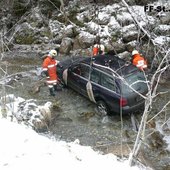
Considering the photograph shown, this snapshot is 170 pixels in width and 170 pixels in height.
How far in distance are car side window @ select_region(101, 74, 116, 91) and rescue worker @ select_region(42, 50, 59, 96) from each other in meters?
2.12

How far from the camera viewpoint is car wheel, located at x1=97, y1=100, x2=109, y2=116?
11219 mm

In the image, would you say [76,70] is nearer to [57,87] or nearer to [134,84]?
[57,87]

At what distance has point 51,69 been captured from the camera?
12.3 m

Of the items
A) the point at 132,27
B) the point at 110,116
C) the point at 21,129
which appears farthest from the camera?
the point at 132,27

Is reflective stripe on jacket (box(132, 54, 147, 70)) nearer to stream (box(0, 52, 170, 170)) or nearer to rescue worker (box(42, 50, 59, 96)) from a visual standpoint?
stream (box(0, 52, 170, 170))

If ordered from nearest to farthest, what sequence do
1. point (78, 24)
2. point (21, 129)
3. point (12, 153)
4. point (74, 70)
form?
1. point (12, 153)
2. point (21, 129)
3. point (74, 70)
4. point (78, 24)

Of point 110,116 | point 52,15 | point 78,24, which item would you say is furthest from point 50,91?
point 52,15

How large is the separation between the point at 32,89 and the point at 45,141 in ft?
20.2

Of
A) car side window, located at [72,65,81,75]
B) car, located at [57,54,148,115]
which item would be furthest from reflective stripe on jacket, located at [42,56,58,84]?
car side window, located at [72,65,81,75]

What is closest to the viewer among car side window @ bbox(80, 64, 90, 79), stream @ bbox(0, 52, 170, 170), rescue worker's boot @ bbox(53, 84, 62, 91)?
stream @ bbox(0, 52, 170, 170)

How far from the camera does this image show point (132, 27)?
53.5 feet

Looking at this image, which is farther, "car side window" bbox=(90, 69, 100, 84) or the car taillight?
"car side window" bbox=(90, 69, 100, 84)

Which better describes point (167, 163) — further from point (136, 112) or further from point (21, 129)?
point (21, 129)

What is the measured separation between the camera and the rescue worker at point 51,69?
12.2 meters
